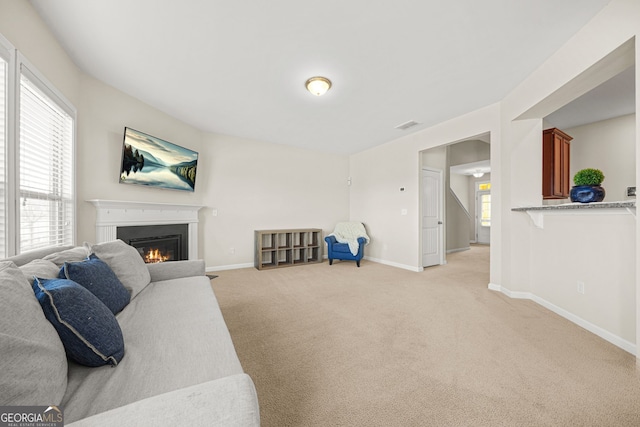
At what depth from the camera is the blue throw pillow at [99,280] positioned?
131cm

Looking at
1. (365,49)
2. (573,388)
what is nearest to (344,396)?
(573,388)

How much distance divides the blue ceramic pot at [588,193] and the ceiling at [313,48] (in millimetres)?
1286

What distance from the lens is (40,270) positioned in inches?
47.1

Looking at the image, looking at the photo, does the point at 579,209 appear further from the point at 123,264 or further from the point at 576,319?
the point at 123,264

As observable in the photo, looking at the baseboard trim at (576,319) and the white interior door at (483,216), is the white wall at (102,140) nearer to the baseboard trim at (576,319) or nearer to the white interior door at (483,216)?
the baseboard trim at (576,319)

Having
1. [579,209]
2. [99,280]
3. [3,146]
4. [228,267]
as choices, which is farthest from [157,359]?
[228,267]

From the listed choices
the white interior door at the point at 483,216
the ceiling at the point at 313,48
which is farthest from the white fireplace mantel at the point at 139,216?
the white interior door at the point at 483,216

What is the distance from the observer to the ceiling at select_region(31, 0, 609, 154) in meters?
1.86

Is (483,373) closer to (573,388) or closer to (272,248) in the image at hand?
(573,388)

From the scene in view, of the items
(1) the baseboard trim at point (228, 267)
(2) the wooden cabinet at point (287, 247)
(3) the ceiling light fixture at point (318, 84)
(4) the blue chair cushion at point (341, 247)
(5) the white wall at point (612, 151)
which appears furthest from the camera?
(4) the blue chair cushion at point (341, 247)

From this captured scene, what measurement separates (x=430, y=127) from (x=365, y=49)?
2.41m

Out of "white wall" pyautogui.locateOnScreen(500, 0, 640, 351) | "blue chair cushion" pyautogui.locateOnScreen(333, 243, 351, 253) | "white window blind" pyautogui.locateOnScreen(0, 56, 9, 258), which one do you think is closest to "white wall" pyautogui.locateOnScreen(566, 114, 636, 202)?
"white wall" pyautogui.locateOnScreen(500, 0, 640, 351)

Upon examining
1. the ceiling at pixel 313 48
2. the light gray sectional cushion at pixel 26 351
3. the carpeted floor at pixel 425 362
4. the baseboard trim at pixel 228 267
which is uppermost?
the ceiling at pixel 313 48

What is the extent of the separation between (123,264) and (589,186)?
12.9 ft
